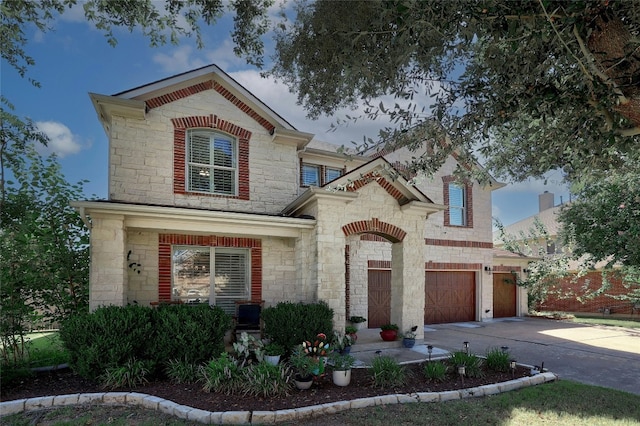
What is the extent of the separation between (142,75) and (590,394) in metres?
12.2

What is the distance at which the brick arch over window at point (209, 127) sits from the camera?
996 centimetres

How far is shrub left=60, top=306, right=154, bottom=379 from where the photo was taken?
6682 mm

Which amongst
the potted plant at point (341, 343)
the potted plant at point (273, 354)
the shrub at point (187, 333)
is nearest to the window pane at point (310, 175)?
the potted plant at point (341, 343)

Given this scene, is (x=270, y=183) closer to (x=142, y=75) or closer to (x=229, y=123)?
(x=229, y=123)

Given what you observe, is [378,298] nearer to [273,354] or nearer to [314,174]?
[314,174]

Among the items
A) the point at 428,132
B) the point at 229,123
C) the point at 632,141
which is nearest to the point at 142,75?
the point at 229,123

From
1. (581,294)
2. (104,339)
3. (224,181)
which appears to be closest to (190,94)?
(224,181)

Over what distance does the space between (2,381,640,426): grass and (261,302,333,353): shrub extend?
9.90ft

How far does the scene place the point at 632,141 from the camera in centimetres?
463

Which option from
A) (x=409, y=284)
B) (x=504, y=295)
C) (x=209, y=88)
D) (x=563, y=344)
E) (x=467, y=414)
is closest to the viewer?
(x=467, y=414)

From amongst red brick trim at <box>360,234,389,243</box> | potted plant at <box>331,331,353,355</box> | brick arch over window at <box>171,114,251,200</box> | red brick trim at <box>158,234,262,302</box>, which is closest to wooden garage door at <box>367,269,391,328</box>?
red brick trim at <box>360,234,389,243</box>

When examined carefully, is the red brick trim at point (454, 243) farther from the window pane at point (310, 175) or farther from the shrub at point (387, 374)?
the shrub at point (387, 374)

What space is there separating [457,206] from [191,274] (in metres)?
12.1

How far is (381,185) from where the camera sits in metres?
10.7
